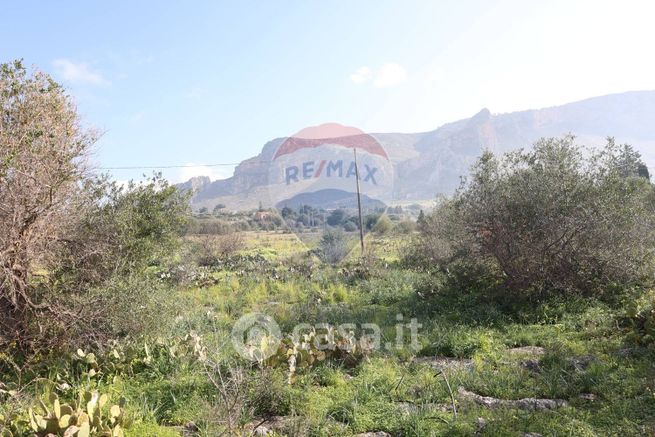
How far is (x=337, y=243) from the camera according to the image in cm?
1833


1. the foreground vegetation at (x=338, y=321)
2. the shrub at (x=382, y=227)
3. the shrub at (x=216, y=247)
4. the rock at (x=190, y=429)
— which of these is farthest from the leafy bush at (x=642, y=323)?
the shrub at (x=382, y=227)

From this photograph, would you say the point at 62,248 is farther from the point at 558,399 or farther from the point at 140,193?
the point at 558,399

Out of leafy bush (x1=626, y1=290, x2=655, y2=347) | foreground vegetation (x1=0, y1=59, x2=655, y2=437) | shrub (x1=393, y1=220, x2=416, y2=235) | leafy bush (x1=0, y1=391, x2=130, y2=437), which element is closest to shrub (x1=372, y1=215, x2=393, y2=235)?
shrub (x1=393, y1=220, x2=416, y2=235)

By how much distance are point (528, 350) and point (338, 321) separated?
303cm

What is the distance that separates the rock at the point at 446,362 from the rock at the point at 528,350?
0.72 meters

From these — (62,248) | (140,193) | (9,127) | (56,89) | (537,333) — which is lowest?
(537,333)

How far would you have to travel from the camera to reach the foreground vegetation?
3.81 metres

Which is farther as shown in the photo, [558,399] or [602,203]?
[602,203]

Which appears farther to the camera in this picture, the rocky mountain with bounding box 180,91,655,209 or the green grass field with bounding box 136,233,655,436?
the rocky mountain with bounding box 180,91,655,209

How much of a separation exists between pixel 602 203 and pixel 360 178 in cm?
1260

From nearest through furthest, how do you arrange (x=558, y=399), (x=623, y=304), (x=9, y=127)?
1. (x=558, y=399)
2. (x=9, y=127)
3. (x=623, y=304)

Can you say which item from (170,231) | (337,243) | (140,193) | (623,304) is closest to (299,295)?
(170,231)

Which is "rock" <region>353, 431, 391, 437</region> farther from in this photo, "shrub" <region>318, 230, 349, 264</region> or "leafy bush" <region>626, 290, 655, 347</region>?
"shrub" <region>318, 230, 349, 264</region>

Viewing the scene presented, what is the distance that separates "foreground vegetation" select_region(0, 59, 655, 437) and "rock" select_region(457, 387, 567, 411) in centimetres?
3
